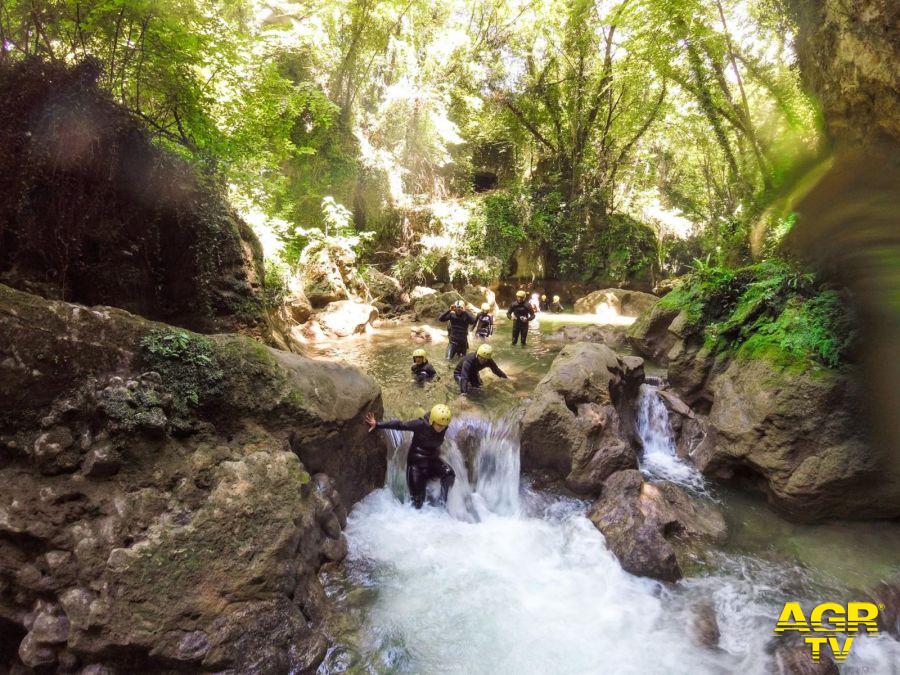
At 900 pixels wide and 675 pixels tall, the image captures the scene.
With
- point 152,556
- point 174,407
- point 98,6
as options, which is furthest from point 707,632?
point 98,6

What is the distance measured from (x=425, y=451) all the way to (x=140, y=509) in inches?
144

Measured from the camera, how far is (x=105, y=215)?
5.53 m

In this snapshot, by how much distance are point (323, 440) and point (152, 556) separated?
229cm

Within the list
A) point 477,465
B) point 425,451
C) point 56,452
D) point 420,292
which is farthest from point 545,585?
point 420,292

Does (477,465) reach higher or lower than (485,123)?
lower

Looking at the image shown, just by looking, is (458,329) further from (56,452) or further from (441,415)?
(56,452)

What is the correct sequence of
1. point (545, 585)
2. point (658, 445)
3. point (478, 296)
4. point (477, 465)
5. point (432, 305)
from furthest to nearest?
1. point (478, 296)
2. point (432, 305)
3. point (658, 445)
4. point (477, 465)
5. point (545, 585)

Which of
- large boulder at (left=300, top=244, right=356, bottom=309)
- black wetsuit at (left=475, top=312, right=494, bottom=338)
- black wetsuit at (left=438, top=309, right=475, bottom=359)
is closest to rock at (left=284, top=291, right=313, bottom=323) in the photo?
large boulder at (left=300, top=244, right=356, bottom=309)

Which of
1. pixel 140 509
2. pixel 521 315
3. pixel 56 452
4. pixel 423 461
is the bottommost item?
pixel 423 461

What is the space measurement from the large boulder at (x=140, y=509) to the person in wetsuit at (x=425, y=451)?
1874mm

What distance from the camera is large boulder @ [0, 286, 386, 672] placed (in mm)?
3270

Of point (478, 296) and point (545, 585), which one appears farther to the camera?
point (478, 296)

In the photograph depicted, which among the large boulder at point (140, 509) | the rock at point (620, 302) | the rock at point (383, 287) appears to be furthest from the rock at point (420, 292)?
the large boulder at point (140, 509)

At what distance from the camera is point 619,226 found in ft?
72.7
